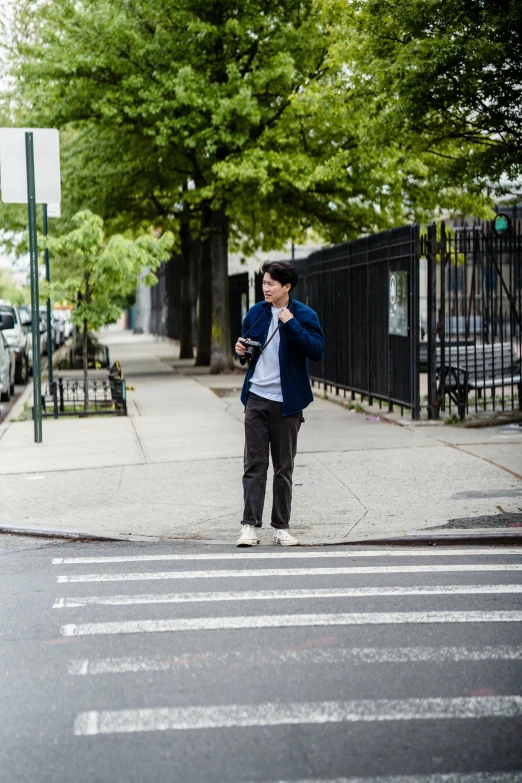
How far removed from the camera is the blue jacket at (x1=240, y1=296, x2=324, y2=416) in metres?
7.23

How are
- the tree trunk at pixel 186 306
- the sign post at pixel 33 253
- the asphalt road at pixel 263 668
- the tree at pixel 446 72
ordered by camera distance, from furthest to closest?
1. the tree trunk at pixel 186 306
2. the tree at pixel 446 72
3. the sign post at pixel 33 253
4. the asphalt road at pixel 263 668

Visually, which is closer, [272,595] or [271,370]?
[272,595]

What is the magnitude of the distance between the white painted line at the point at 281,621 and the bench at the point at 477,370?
815cm

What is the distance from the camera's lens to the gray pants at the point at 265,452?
24.3 feet

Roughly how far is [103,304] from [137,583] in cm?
1058

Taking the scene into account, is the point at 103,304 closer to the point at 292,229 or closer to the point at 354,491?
the point at 354,491

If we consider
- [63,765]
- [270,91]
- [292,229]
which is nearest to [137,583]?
[63,765]

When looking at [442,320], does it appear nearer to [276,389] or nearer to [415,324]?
[415,324]

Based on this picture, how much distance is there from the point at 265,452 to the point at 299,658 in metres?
2.73

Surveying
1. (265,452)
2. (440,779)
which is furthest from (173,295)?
(440,779)

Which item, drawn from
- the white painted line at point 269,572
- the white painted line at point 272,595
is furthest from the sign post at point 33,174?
the white painted line at point 272,595

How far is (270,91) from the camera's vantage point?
75.4 ft

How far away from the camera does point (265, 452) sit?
24.5 ft

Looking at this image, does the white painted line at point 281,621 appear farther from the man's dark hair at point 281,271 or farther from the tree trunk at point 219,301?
the tree trunk at point 219,301
